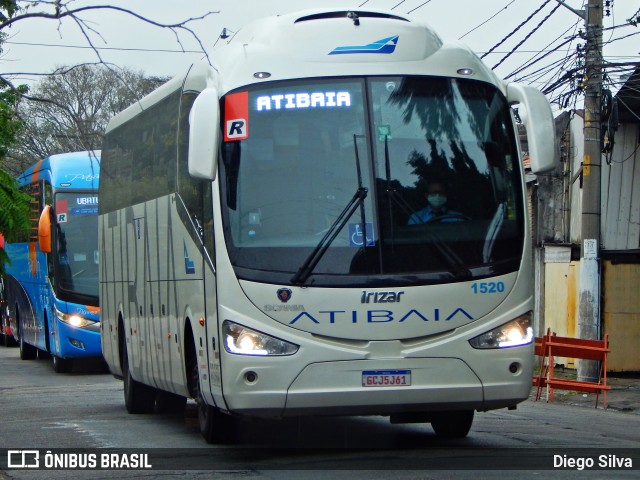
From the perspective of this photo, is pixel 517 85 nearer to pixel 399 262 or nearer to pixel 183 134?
pixel 399 262

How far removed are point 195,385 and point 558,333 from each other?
50.1 feet

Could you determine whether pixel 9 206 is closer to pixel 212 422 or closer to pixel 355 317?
pixel 355 317

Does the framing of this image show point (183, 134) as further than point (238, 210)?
Yes

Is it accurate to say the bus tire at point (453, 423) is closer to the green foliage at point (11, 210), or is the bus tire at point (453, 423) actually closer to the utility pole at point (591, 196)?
the green foliage at point (11, 210)

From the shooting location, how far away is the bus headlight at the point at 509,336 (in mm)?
9734

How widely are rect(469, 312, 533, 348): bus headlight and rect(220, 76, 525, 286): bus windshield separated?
0.43 metres

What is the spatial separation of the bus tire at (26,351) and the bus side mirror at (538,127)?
1946cm

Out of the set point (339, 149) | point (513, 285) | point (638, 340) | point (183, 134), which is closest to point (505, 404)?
point (513, 285)

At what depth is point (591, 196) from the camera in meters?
20.0

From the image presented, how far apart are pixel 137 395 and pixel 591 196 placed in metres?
8.57

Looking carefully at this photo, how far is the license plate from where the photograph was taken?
9.49m

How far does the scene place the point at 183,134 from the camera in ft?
38.5

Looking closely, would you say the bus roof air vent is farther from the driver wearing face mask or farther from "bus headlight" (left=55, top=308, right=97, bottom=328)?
"bus headlight" (left=55, top=308, right=97, bottom=328)

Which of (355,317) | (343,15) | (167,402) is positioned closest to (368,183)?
(355,317)
